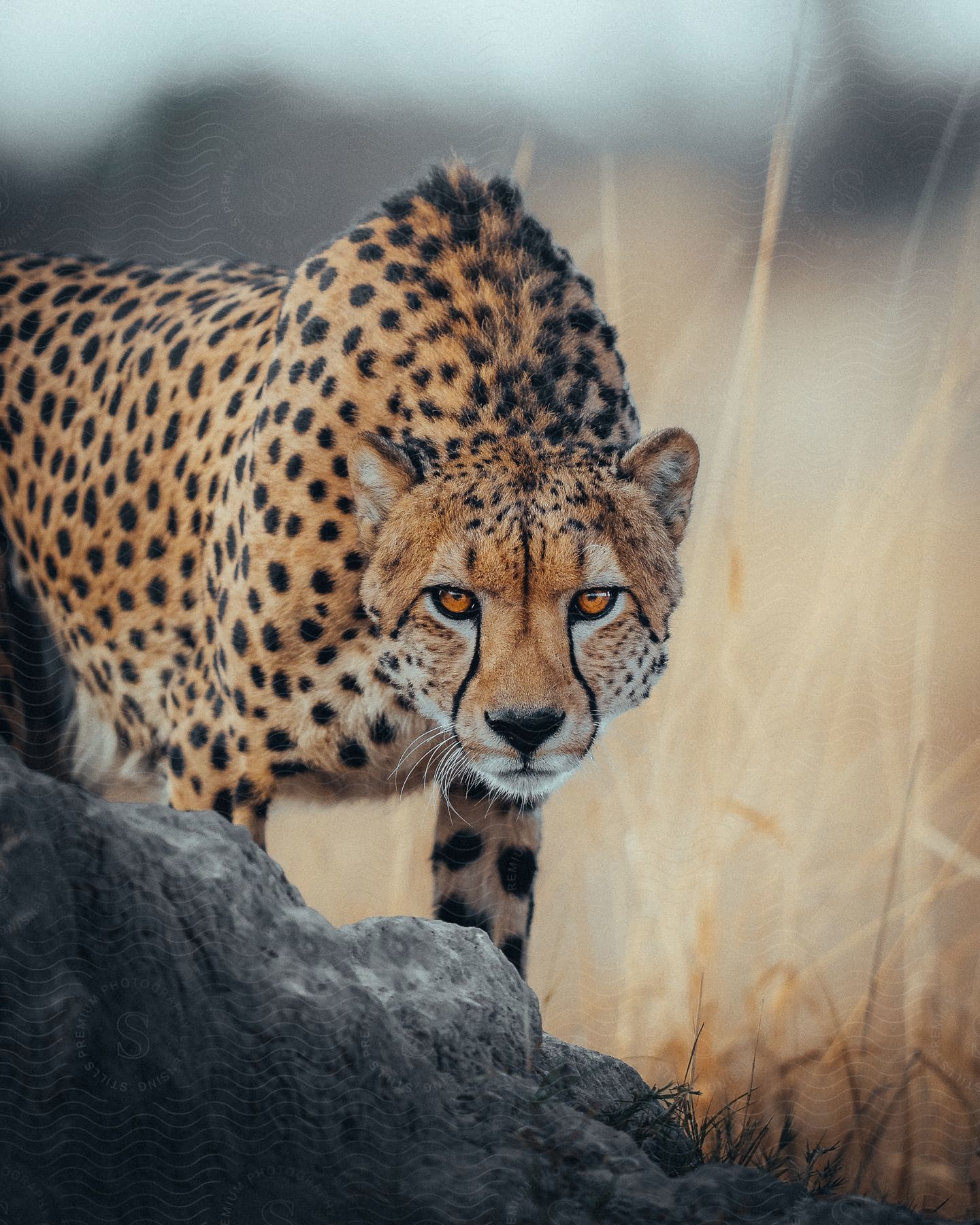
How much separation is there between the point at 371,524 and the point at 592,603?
0.36m

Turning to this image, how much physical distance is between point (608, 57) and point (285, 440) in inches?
33.1

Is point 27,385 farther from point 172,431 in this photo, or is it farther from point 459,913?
point 459,913

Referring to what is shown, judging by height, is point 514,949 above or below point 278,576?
below

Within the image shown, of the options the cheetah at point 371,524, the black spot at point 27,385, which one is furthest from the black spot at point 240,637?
the black spot at point 27,385

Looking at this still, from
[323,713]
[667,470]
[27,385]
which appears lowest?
[323,713]

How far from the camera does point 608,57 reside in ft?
6.93

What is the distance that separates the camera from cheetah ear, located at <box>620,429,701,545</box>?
177cm

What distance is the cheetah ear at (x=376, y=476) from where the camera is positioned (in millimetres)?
1799

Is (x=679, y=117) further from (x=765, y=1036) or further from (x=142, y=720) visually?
(x=765, y=1036)

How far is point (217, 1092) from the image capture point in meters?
1.41

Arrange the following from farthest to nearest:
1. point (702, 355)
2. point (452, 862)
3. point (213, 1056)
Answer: point (702, 355), point (452, 862), point (213, 1056)

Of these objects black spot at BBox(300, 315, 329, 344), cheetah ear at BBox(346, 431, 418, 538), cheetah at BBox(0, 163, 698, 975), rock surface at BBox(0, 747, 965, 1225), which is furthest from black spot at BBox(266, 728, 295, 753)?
black spot at BBox(300, 315, 329, 344)

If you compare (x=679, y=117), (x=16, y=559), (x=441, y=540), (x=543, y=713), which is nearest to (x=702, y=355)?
(x=679, y=117)

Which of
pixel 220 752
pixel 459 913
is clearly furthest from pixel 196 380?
pixel 459 913
